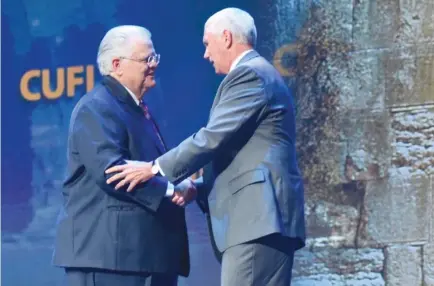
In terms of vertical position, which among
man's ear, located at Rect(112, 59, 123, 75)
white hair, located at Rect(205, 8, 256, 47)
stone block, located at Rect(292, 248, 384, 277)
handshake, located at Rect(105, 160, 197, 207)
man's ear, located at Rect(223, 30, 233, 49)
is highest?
white hair, located at Rect(205, 8, 256, 47)

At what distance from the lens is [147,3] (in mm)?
4219

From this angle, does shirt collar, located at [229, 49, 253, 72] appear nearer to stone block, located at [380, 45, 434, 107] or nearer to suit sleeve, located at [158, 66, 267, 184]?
suit sleeve, located at [158, 66, 267, 184]

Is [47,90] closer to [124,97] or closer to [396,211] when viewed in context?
[124,97]

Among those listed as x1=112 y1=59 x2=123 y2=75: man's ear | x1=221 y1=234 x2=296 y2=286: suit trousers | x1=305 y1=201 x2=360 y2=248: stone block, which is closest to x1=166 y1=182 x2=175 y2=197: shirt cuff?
x1=221 y1=234 x2=296 y2=286: suit trousers

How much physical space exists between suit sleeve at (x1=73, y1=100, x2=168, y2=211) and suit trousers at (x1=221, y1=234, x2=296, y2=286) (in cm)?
30

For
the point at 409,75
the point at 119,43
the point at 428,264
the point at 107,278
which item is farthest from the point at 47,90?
the point at 428,264

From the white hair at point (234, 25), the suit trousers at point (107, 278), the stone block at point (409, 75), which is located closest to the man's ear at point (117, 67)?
the white hair at point (234, 25)

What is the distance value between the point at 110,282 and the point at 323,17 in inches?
63.8

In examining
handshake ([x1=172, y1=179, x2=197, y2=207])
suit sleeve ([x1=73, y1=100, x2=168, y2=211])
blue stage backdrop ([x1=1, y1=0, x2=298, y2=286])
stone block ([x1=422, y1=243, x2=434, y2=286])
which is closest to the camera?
suit sleeve ([x1=73, y1=100, x2=168, y2=211])

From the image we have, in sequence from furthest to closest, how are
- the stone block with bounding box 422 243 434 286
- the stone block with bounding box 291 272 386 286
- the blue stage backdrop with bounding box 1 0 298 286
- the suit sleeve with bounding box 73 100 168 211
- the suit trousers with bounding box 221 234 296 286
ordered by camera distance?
the blue stage backdrop with bounding box 1 0 298 286
the stone block with bounding box 291 272 386 286
the stone block with bounding box 422 243 434 286
the suit sleeve with bounding box 73 100 168 211
the suit trousers with bounding box 221 234 296 286

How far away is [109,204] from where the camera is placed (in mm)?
2770

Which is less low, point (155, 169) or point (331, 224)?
point (155, 169)

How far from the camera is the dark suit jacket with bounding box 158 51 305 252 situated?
8.57 feet

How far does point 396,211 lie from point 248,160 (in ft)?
4.04
